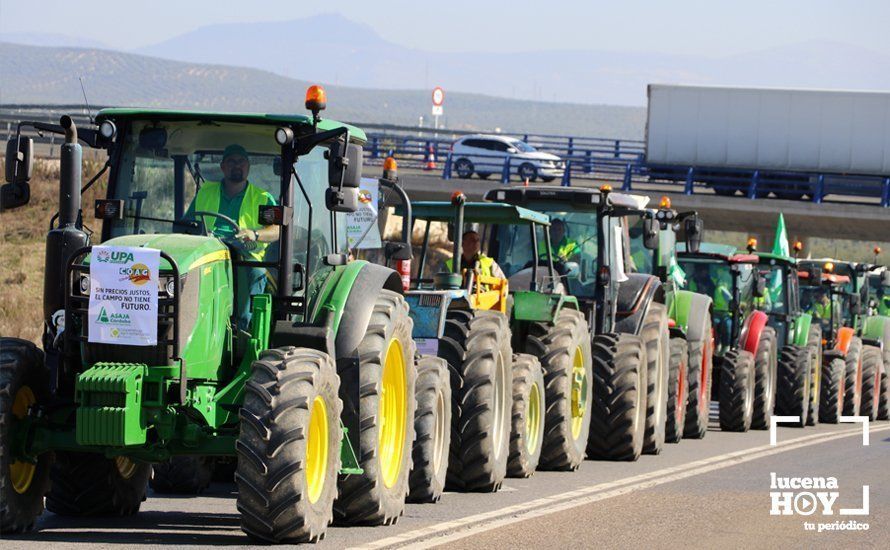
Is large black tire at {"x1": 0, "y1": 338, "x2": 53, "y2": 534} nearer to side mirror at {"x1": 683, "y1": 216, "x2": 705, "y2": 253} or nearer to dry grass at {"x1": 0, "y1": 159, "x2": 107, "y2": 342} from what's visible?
side mirror at {"x1": 683, "y1": 216, "x2": 705, "y2": 253}

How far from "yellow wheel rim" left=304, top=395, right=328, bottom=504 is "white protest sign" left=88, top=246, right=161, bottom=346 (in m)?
1.07

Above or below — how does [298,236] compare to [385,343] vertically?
above

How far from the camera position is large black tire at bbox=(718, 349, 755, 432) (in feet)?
75.4

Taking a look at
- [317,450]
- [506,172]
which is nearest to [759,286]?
[317,450]

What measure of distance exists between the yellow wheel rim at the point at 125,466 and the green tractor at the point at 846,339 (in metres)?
15.8

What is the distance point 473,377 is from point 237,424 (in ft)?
12.6

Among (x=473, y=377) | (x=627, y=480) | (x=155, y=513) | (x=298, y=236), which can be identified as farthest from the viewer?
(x=627, y=480)

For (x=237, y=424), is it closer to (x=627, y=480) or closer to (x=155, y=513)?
(x=155, y=513)

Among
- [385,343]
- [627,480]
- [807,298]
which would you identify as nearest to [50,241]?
[385,343]

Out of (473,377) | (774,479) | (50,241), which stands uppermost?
(50,241)

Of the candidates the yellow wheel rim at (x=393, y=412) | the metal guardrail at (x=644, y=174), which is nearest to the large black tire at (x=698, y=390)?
the yellow wheel rim at (x=393, y=412)

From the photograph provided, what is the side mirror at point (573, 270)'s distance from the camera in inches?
727

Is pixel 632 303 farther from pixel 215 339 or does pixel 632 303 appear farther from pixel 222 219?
pixel 215 339

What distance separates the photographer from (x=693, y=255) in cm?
2438
